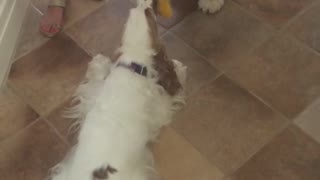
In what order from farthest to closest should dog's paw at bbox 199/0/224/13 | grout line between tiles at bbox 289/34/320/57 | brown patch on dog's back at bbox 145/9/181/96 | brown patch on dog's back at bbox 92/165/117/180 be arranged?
dog's paw at bbox 199/0/224/13, grout line between tiles at bbox 289/34/320/57, brown patch on dog's back at bbox 145/9/181/96, brown patch on dog's back at bbox 92/165/117/180

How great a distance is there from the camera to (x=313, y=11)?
1.97 m

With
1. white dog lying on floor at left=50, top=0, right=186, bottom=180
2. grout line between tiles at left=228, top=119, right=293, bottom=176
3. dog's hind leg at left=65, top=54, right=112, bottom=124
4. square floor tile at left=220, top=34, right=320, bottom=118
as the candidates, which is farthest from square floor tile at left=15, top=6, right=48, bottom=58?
grout line between tiles at left=228, top=119, right=293, bottom=176

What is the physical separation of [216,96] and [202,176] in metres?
0.32

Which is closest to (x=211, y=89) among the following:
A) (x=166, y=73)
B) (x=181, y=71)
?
(x=181, y=71)

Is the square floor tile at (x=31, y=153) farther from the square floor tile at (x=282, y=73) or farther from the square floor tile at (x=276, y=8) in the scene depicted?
the square floor tile at (x=276, y=8)

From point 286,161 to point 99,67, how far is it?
729 mm

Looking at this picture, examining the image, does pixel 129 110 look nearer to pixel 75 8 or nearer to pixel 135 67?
pixel 135 67

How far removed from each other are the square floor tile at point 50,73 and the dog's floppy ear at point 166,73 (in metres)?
0.37

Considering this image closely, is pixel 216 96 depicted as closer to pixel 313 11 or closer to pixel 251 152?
pixel 251 152

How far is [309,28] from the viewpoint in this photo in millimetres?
1917

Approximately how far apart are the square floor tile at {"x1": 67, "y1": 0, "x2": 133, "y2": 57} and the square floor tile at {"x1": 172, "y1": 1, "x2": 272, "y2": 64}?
0.77 feet

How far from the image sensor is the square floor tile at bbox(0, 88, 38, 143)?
172 cm

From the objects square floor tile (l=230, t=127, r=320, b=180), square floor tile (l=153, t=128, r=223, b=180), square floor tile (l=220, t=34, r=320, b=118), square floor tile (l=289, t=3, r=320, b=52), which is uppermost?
square floor tile (l=289, t=3, r=320, b=52)

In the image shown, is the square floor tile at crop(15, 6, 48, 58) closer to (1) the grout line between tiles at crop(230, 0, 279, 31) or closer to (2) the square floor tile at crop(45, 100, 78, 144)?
(2) the square floor tile at crop(45, 100, 78, 144)
